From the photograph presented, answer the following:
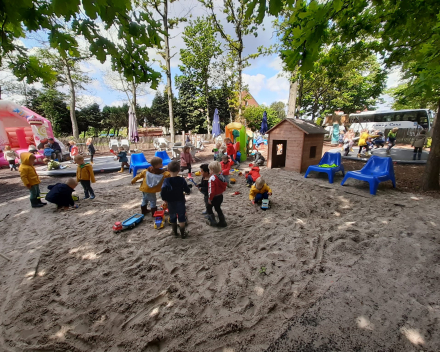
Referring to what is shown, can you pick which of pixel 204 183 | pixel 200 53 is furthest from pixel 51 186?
pixel 200 53

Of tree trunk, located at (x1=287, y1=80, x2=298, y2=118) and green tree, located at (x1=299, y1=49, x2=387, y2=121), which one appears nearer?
tree trunk, located at (x1=287, y1=80, x2=298, y2=118)

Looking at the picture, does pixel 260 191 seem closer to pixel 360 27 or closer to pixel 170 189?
pixel 170 189

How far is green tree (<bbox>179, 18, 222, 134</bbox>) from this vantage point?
2505cm

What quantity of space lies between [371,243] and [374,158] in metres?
4.46

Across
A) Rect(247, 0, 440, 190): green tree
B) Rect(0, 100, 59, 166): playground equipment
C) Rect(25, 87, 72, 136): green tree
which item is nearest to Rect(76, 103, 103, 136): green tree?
Rect(25, 87, 72, 136): green tree

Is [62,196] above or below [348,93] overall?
below

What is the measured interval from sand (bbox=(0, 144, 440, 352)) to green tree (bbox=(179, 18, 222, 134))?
26.9 metres

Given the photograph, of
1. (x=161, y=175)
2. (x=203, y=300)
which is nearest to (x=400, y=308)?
(x=203, y=300)

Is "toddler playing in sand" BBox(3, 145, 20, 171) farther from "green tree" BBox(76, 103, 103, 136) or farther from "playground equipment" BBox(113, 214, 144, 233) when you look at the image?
"green tree" BBox(76, 103, 103, 136)

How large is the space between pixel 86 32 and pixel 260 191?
14.7ft

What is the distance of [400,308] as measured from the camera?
2.24 meters

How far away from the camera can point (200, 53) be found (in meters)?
27.0

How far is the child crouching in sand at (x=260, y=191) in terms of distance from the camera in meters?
5.21

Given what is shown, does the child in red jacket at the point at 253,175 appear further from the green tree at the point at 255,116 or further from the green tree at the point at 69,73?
the green tree at the point at 255,116
